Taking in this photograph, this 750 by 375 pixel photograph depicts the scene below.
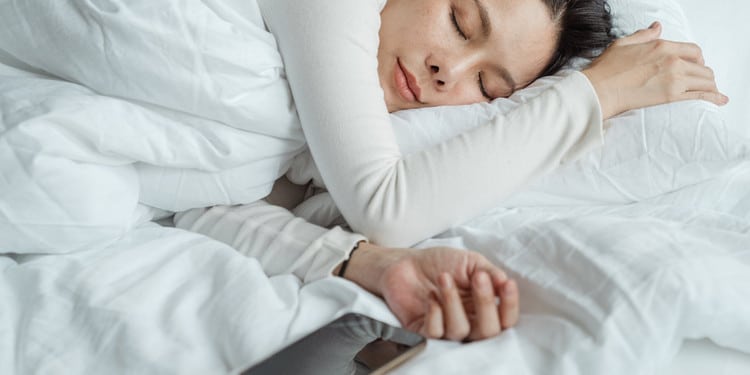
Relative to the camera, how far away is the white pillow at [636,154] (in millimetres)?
1067

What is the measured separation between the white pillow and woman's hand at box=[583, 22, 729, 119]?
0.03 m

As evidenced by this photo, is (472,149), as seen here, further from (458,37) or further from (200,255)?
(200,255)

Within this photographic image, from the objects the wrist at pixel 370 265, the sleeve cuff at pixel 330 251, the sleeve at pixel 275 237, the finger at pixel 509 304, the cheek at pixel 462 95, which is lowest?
the sleeve at pixel 275 237

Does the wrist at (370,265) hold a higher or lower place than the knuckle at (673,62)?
lower

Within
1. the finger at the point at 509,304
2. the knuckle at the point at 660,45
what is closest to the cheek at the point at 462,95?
the knuckle at the point at 660,45

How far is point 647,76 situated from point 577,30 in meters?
0.16

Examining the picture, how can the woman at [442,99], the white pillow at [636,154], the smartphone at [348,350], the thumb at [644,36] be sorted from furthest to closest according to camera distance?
the thumb at [644,36], the white pillow at [636,154], the woman at [442,99], the smartphone at [348,350]

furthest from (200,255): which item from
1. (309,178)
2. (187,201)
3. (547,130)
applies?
(547,130)

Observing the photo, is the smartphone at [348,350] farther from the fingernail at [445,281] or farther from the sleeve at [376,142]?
the sleeve at [376,142]

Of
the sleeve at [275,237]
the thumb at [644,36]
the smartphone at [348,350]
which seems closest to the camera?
the smartphone at [348,350]

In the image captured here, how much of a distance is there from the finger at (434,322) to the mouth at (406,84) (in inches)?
18.1

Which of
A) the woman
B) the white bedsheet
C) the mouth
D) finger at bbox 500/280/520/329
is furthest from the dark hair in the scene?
finger at bbox 500/280/520/329

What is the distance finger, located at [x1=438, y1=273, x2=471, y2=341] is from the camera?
728 mm

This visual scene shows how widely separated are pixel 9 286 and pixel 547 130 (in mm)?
669
